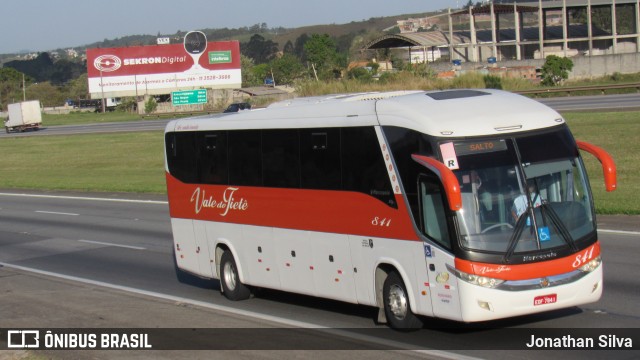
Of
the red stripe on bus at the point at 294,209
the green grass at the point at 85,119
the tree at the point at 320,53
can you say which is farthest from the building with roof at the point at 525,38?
the red stripe on bus at the point at 294,209

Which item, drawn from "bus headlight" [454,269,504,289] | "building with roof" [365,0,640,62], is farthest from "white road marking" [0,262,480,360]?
"building with roof" [365,0,640,62]

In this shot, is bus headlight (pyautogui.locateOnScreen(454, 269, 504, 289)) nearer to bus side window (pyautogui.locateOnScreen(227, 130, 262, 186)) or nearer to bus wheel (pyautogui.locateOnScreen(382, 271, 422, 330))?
bus wheel (pyautogui.locateOnScreen(382, 271, 422, 330))

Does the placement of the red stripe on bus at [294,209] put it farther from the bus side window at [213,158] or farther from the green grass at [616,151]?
the green grass at [616,151]

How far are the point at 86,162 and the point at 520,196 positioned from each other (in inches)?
1797

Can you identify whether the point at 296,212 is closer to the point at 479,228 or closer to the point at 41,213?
the point at 479,228

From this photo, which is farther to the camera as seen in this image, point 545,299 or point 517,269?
point 545,299

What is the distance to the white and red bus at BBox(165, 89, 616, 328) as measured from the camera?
10.3m

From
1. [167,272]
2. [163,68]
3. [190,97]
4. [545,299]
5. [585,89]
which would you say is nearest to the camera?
[545,299]

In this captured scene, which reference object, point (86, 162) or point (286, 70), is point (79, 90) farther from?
point (86, 162)

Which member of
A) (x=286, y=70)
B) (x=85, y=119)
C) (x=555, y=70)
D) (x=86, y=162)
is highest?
(x=286, y=70)

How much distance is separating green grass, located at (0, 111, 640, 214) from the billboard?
48.0 meters

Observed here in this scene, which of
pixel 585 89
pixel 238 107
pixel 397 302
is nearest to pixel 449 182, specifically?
pixel 397 302

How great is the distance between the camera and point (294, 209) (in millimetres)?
13117

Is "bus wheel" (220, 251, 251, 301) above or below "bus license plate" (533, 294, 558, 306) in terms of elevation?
below
